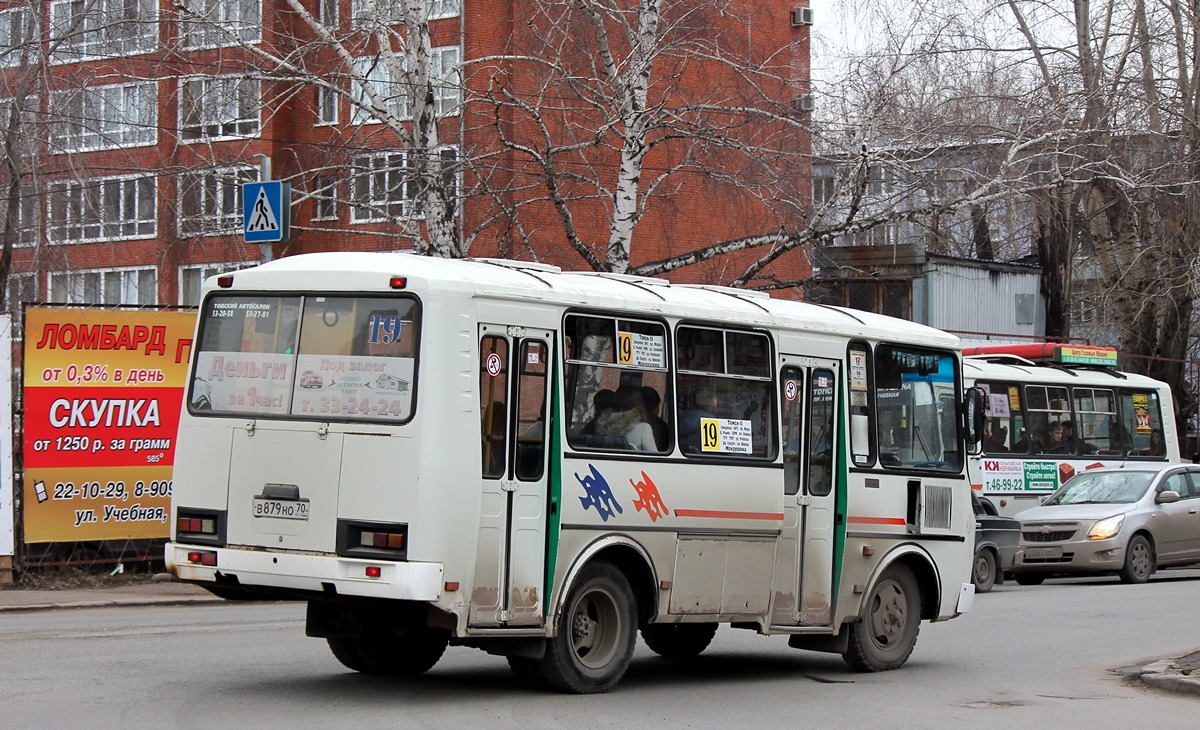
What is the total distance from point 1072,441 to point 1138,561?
17.9ft

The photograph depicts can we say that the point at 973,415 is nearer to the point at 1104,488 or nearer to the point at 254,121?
the point at 1104,488

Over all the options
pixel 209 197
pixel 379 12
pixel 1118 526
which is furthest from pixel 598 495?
pixel 209 197

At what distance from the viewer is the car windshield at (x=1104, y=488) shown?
23062 millimetres

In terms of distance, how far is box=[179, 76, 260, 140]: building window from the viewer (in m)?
22.4

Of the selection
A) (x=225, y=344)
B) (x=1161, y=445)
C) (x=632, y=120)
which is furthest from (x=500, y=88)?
(x=1161, y=445)

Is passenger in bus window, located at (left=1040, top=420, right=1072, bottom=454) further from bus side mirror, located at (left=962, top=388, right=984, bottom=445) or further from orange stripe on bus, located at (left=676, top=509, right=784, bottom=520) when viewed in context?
orange stripe on bus, located at (left=676, top=509, right=784, bottom=520)

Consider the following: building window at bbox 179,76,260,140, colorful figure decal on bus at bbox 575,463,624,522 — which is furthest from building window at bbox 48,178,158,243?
colorful figure decal on bus at bbox 575,463,624,522

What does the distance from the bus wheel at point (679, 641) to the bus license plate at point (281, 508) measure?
393 cm

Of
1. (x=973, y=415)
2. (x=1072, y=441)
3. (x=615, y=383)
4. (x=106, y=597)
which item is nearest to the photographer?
(x=615, y=383)

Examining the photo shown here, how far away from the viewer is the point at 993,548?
21.0 metres

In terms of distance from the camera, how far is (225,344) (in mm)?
10117

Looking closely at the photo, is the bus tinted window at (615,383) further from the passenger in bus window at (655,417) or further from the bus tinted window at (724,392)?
the bus tinted window at (724,392)

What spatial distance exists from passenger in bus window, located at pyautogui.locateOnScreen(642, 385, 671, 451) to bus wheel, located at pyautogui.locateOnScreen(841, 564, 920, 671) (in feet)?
8.77

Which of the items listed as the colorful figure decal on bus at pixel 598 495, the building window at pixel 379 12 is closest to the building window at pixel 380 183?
the building window at pixel 379 12
